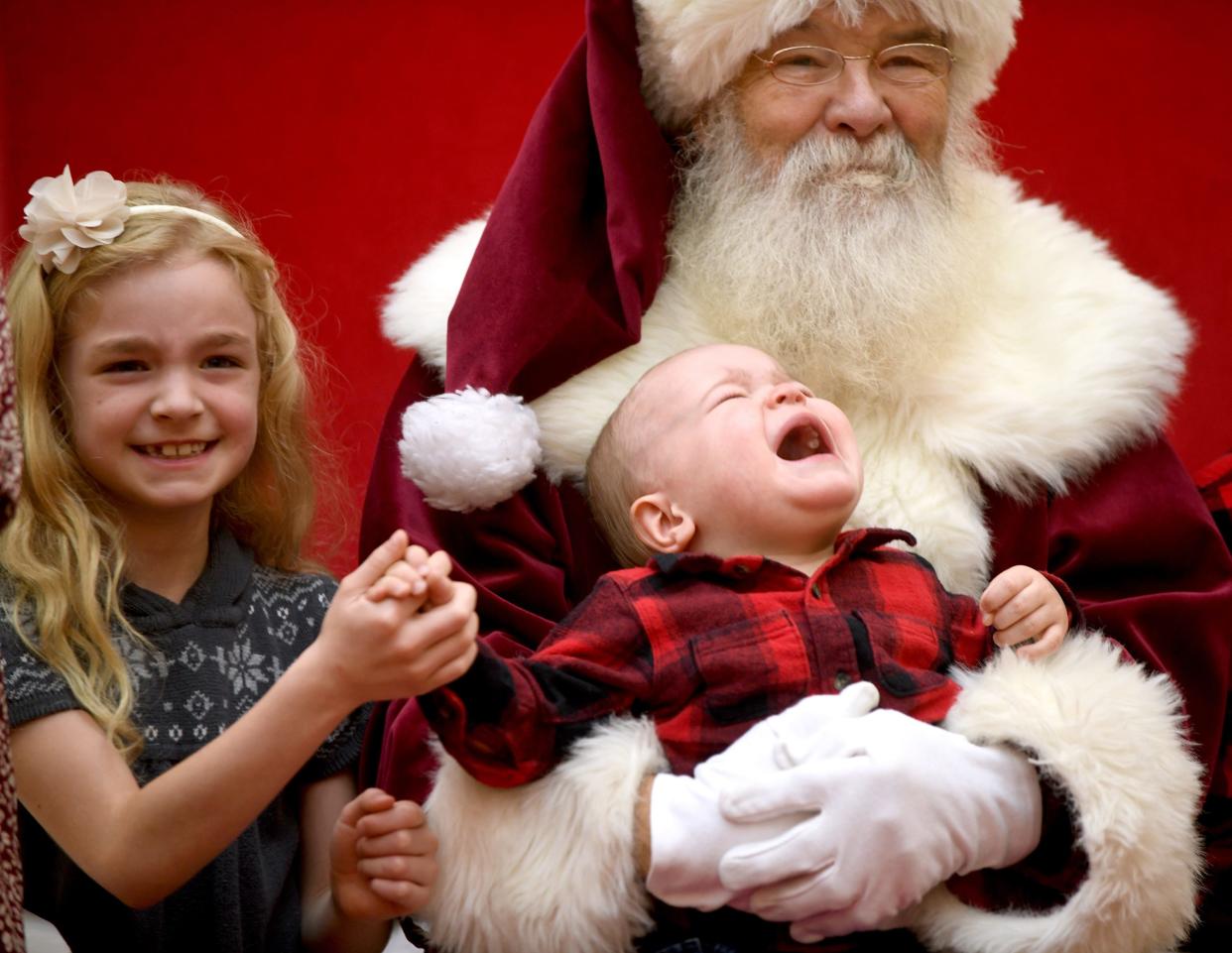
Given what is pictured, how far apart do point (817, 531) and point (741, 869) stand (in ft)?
1.58

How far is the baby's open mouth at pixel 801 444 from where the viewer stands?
209 centimetres

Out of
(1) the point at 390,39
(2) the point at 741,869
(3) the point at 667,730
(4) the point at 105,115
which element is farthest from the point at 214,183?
(2) the point at 741,869

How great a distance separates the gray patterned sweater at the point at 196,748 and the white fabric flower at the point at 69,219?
463 mm

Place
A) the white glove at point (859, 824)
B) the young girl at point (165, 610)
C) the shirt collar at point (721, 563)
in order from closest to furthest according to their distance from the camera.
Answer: the white glove at point (859, 824)
the young girl at point (165, 610)
the shirt collar at point (721, 563)

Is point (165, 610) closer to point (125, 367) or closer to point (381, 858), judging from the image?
point (125, 367)

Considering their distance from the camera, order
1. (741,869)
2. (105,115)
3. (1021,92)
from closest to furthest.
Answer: (741,869)
(105,115)
(1021,92)

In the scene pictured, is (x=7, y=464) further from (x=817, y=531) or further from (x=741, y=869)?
(x=817, y=531)

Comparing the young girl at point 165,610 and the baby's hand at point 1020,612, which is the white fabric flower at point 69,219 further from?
the baby's hand at point 1020,612

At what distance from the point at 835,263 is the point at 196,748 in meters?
1.22

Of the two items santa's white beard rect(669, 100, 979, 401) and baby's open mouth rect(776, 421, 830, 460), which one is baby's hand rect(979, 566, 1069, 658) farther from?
santa's white beard rect(669, 100, 979, 401)

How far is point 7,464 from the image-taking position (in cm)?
131

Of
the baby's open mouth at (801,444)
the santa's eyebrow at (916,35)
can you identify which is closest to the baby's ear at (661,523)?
the baby's open mouth at (801,444)

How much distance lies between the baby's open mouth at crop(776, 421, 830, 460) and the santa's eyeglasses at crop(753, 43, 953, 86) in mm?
670

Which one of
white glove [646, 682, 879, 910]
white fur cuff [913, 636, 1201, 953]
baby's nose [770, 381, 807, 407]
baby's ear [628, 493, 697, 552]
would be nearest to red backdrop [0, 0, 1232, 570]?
baby's ear [628, 493, 697, 552]
